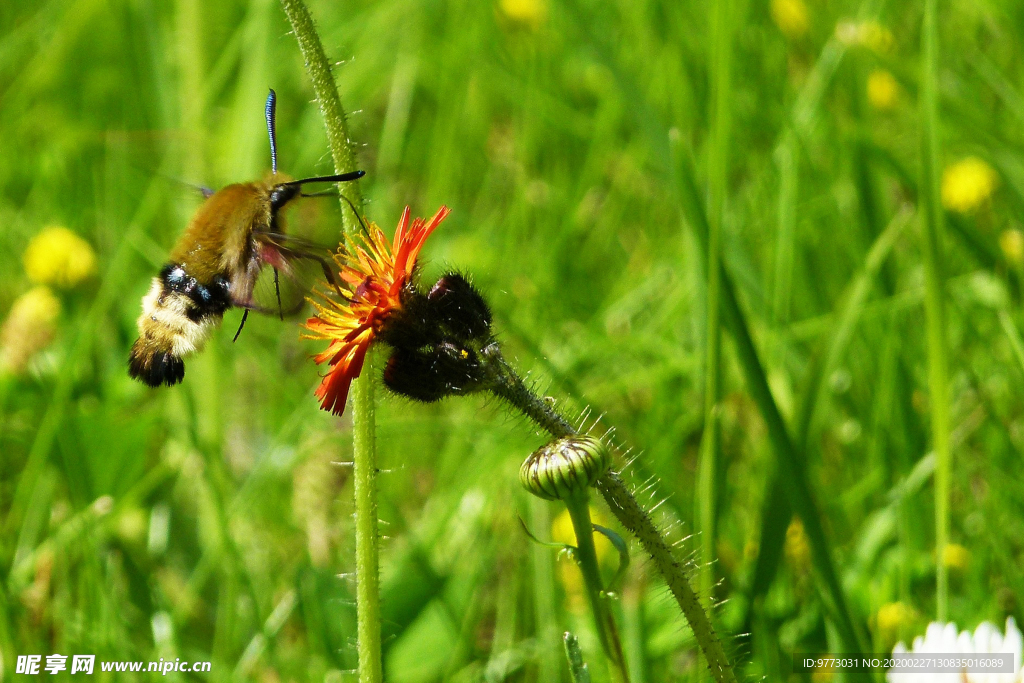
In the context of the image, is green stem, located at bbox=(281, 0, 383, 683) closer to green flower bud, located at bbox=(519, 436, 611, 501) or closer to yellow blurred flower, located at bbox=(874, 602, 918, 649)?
green flower bud, located at bbox=(519, 436, 611, 501)

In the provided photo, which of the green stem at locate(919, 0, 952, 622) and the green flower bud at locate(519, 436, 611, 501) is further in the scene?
the green stem at locate(919, 0, 952, 622)

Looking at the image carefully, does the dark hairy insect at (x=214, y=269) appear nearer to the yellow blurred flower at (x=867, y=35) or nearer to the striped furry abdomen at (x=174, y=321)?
the striped furry abdomen at (x=174, y=321)

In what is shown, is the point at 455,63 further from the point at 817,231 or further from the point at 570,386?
the point at 570,386

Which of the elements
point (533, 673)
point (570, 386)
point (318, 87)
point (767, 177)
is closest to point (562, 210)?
point (767, 177)

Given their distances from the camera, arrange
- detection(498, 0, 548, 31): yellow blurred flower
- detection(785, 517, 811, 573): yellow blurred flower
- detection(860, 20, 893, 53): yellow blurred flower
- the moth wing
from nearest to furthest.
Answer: the moth wing < detection(785, 517, 811, 573): yellow blurred flower < detection(860, 20, 893, 53): yellow blurred flower < detection(498, 0, 548, 31): yellow blurred flower

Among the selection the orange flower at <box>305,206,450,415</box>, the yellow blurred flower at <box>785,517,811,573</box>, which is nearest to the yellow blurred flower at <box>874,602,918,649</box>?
the yellow blurred flower at <box>785,517,811,573</box>

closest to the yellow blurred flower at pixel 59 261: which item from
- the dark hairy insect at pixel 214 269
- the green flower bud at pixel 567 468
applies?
the dark hairy insect at pixel 214 269

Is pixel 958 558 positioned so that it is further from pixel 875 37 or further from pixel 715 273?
pixel 875 37
